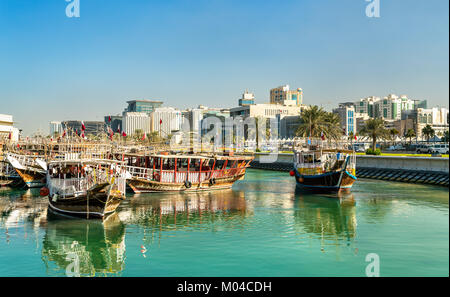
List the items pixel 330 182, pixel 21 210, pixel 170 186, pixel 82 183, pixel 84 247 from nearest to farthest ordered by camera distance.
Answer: pixel 84 247
pixel 82 183
pixel 21 210
pixel 330 182
pixel 170 186

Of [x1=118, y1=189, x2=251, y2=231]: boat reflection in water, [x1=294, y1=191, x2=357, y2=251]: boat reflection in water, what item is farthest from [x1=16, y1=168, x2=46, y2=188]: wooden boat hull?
[x1=294, y1=191, x2=357, y2=251]: boat reflection in water

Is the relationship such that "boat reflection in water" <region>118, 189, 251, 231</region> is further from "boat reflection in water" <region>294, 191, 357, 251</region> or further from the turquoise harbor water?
"boat reflection in water" <region>294, 191, 357, 251</region>

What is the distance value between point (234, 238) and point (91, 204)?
34.5ft

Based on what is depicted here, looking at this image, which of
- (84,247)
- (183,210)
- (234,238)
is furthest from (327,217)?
(84,247)

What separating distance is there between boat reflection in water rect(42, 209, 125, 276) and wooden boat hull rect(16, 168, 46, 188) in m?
20.2

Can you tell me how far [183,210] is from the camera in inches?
1330

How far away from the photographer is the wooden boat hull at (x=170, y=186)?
42.5 meters

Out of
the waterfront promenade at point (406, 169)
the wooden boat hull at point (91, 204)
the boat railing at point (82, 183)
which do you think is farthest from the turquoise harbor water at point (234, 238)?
the waterfront promenade at point (406, 169)

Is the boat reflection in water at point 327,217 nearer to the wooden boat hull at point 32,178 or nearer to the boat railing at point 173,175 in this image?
the boat railing at point 173,175

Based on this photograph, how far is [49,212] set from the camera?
31453 millimetres

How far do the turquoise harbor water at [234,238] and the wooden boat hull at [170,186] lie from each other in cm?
419

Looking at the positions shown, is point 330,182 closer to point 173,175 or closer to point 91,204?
point 173,175

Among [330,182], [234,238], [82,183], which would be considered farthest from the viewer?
[330,182]
